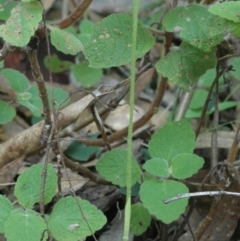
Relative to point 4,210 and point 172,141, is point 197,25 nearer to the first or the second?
point 172,141

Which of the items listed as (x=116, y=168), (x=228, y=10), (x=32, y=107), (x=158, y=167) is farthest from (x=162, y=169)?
(x=32, y=107)

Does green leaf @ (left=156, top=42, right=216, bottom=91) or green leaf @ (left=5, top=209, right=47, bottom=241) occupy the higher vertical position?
green leaf @ (left=156, top=42, right=216, bottom=91)

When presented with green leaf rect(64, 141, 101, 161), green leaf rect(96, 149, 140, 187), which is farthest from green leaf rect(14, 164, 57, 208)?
green leaf rect(64, 141, 101, 161)

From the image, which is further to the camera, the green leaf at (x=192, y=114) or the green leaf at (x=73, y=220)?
the green leaf at (x=192, y=114)

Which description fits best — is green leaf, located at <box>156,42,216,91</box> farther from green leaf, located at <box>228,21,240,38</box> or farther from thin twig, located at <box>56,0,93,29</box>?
thin twig, located at <box>56,0,93,29</box>

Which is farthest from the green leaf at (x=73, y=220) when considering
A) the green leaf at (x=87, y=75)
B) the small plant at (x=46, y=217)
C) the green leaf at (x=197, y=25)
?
the green leaf at (x=87, y=75)

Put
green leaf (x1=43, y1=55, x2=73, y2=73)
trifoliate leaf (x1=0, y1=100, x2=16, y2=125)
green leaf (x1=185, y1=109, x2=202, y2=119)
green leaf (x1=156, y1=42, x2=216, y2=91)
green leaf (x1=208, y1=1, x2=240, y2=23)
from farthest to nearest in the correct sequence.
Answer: green leaf (x1=43, y1=55, x2=73, y2=73), green leaf (x1=185, y1=109, x2=202, y2=119), trifoliate leaf (x1=0, y1=100, x2=16, y2=125), green leaf (x1=156, y1=42, x2=216, y2=91), green leaf (x1=208, y1=1, x2=240, y2=23)

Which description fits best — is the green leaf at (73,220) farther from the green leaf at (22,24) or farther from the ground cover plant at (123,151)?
the green leaf at (22,24)
